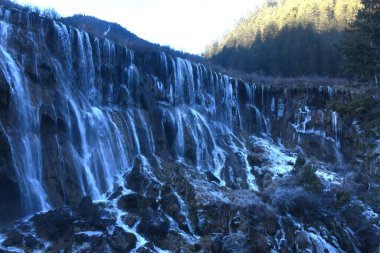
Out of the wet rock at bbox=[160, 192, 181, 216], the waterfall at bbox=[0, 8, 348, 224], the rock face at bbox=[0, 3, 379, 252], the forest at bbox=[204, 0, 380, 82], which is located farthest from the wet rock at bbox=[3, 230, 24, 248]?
the forest at bbox=[204, 0, 380, 82]

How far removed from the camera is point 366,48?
64.6ft

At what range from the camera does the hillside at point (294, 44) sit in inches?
2815

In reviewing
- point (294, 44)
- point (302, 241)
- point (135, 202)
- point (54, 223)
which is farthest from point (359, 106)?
point (294, 44)

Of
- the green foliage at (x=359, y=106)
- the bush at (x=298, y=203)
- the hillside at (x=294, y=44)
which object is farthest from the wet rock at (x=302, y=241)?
the hillside at (x=294, y=44)

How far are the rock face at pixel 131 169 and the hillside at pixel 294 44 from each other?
28.7 meters

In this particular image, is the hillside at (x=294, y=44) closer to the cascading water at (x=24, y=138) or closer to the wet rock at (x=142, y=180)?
the wet rock at (x=142, y=180)

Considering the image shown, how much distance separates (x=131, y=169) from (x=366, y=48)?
1813 cm

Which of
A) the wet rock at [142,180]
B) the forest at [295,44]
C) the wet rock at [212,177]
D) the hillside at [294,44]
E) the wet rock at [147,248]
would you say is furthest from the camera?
the hillside at [294,44]

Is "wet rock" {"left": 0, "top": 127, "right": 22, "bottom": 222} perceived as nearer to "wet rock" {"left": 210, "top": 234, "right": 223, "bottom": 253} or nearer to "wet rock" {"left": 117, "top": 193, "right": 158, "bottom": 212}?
"wet rock" {"left": 117, "top": 193, "right": 158, "bottom": 212}

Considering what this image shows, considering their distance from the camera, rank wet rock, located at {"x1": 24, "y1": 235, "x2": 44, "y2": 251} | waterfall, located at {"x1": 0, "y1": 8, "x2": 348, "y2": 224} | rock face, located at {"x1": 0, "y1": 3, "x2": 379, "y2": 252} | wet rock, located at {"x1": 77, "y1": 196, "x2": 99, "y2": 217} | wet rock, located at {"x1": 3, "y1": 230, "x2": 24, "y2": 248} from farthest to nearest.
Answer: waterfall, located at {"x1": 0, "y1": 8, "x2": 348, "y2": 224}
wet rock, located at {"x1": 77, "y1": 196, "x2": 99, "y2": 217}
rock face, located at {"x1": 0, "y1": 3, "x2": 379, "y2": 252}
wet rock, located at {"x1": 24, "y1": 235, "x2": 44, "y2": 251}
wet rock, located at {"x1": 3, "y1": 230, "x2": 24, "y2": 248}

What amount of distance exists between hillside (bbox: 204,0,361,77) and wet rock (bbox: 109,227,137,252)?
5070 cm

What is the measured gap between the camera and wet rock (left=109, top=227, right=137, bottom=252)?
20.2m

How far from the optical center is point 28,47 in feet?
99.5

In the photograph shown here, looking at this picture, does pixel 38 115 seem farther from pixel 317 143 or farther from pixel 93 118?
pixel 317 143
